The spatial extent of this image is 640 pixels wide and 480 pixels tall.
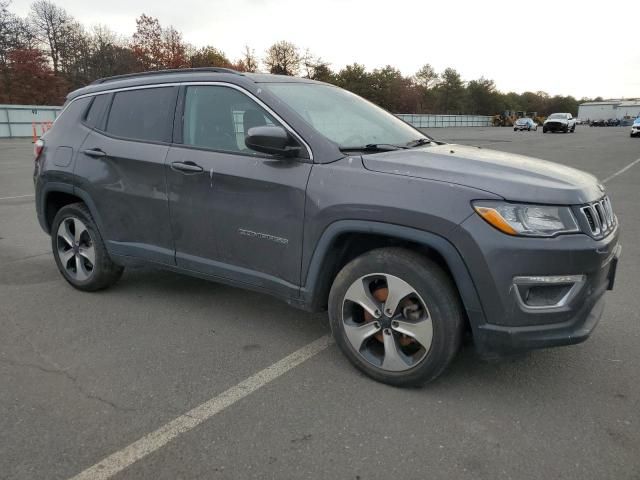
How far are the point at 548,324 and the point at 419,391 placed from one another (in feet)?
2.59

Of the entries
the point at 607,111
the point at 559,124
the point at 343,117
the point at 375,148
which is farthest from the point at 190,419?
the point at 607,111

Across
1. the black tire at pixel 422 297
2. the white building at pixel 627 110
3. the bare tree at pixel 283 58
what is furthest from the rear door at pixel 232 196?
the white building at pixel 627 110

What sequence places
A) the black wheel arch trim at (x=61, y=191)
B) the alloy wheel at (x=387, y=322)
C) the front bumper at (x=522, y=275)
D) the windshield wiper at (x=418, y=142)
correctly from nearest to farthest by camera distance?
1. the front bumper at (x=522, y=275)
2. the alloy wheel at (x=387, y=322)
3. the windshield wiper at (x=418, y=142)
4. the black wheel arch trim at (x=61, y=191)

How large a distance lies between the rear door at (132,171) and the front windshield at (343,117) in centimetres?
96

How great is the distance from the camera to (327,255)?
311 cm

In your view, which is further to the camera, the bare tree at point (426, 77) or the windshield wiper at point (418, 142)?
the bare tree at point (426, 77)

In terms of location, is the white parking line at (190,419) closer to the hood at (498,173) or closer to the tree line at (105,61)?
A: the hood at (498,173)

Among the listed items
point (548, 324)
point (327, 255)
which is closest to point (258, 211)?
point (327, 255)

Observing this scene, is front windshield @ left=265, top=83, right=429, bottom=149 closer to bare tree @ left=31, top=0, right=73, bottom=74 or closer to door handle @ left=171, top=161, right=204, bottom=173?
door handle @ left=171, top=161, right=204, bottom=173

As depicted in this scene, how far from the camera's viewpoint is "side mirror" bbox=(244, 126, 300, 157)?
3.09m

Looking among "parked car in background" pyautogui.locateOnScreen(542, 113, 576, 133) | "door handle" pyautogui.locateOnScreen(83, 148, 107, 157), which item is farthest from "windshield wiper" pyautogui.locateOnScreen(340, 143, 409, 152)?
"parked car in background" pyautogui.locateOnScreen(542, 113, 576, 133)

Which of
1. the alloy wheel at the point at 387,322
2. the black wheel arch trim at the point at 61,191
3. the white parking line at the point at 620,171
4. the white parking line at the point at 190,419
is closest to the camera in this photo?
the white parking line at the point at 190,419

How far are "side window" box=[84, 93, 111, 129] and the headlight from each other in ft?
10.5

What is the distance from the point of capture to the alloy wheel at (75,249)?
14.8ft
